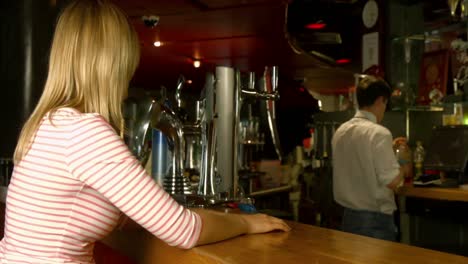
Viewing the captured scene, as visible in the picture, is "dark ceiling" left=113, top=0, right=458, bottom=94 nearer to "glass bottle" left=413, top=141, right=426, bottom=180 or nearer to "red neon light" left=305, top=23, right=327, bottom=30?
"red neon light" left=305, top=23, right=327, bottom=30

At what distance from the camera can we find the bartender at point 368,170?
278 centimetres

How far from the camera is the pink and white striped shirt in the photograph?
939 mm

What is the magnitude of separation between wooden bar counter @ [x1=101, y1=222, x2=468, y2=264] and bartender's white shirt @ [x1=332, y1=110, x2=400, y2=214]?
1602mm

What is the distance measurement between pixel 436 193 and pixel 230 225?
200cm

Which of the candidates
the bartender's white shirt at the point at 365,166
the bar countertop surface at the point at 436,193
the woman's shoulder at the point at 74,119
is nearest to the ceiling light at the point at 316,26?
the bartender's white shirt at the point at 365,166

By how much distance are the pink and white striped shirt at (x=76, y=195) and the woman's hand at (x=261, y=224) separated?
210 millimetres

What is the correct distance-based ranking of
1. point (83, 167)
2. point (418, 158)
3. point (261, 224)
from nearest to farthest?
point (83, 167)
point (261, 224)
point (418, 158)

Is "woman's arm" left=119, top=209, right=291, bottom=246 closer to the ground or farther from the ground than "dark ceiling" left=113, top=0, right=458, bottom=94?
closer to the ground

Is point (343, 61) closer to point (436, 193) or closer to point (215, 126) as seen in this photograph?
point (436, 193)

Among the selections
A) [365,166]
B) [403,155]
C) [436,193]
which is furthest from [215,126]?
[403,155]

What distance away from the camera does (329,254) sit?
97 centimetres

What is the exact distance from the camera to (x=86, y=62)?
1042 millimetres

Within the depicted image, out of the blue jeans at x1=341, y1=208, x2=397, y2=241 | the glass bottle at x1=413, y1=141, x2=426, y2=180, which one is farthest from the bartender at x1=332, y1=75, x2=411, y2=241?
the glass bottle at x1=413, y1=141, x2=426, y2=180

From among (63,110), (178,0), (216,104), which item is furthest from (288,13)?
(63,110)
